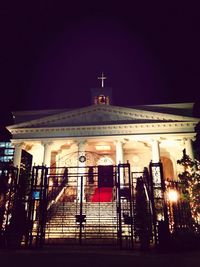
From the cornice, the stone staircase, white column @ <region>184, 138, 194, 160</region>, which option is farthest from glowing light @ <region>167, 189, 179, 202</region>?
the cornice

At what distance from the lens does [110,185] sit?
10773 millimetres

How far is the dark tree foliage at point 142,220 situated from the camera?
9133 millimetres

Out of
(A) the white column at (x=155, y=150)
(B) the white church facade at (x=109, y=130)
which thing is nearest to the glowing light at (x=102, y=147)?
(B) the white church facade at (x=109, y=130)

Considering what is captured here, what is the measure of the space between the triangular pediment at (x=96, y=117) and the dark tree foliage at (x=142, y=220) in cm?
1788

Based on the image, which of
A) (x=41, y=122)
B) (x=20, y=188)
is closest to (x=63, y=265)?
(x=20, y=188)

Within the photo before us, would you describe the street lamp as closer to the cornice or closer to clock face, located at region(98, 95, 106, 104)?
the cornice

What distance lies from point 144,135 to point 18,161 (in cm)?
1401

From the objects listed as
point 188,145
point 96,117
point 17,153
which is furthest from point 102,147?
point 188,145

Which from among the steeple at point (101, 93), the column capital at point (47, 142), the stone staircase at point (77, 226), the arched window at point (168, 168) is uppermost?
the steeple at point (101, 93)

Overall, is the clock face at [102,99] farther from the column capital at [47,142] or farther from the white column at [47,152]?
the white column at [47,152]

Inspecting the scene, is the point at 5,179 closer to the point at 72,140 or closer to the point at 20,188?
the point at 20,188

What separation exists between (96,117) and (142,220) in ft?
65.4

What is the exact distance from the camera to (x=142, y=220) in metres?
9.76

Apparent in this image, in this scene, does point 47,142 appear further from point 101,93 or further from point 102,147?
point 101,93
